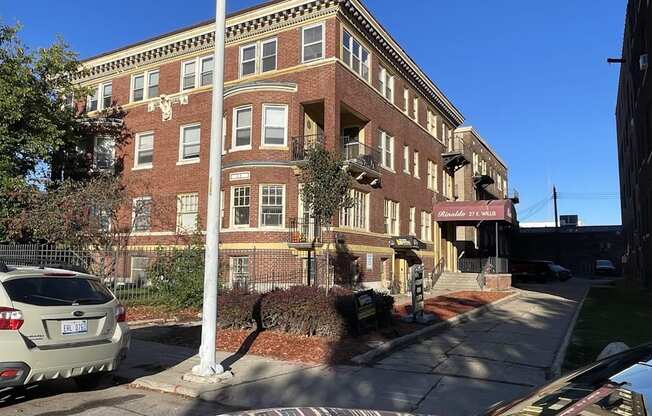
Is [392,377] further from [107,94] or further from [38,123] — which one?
[107,94]

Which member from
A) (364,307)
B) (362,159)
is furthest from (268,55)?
(364,307)

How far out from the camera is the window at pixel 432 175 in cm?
3462

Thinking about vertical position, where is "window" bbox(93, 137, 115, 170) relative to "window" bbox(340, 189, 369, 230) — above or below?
above

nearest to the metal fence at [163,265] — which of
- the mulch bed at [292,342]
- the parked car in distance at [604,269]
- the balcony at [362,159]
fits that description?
the mulch bed at [292,342]

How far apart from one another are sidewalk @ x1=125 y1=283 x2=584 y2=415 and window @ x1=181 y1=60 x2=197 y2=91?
19.0 metres

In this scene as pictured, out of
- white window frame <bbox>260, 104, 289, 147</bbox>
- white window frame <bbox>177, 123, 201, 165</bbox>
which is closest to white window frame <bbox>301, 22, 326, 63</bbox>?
white window frame <bbox>260, 104, 289, 147</bbox>

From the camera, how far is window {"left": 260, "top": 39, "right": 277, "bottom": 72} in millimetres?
24797

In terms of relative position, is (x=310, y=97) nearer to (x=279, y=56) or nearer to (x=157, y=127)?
(x=279, y=56)

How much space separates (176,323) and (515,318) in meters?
9.95

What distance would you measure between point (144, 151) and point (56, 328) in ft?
Answer: 77.8

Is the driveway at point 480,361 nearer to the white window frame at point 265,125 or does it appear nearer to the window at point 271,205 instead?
the window at point 271,205

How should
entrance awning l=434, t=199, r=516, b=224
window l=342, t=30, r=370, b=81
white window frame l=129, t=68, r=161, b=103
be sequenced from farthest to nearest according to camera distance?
entrance awning l=434, t=199, r=516, b=224 → white window frame l=129, t=68, r=161, b=103 → window l=342, t=30, r=370, b=81

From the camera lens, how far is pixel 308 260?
67.5 ft

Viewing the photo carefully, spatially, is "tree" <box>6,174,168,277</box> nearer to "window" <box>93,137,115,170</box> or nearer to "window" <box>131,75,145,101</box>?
"window" <box>93,137,115,170</box>
